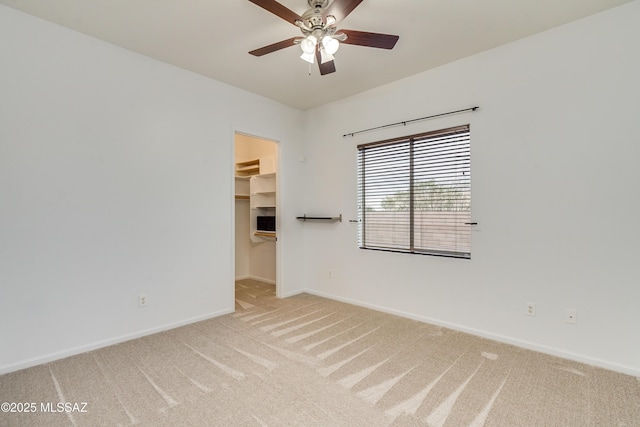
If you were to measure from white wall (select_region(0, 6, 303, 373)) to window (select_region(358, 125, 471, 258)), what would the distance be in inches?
69.8

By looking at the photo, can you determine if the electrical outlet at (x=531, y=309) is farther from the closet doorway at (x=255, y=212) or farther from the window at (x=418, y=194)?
the closet doorway at (x=255, y=212)

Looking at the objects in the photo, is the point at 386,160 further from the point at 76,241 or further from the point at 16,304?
the point at 16,304

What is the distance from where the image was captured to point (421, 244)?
3346 mm

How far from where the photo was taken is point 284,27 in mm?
2496

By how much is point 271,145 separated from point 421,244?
2.98 meters

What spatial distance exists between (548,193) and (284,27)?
8.77 feet

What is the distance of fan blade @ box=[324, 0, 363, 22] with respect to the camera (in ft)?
5.82

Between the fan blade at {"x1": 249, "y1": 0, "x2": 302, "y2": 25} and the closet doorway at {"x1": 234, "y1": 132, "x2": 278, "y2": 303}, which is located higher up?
the fan blade at {"x1": 249, "y1": 0, "x2": 302, "y2": 25}

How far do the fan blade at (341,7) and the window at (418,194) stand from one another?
1.75 metres

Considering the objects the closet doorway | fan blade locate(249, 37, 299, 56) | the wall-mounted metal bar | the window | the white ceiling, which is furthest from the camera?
the closet doorway

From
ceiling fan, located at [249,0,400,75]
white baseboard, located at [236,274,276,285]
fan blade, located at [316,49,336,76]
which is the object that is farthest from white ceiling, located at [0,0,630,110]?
white baseboard, located at [236,274,276,285]

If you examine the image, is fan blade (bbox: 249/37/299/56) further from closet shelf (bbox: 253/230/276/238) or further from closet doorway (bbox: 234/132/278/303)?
closet shelf (bbox: 253/230/276/238)

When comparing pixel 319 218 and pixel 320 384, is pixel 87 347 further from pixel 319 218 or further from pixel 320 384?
pixel 319 218

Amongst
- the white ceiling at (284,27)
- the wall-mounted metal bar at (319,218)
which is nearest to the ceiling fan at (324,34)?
the white ceiling at (284,27)
